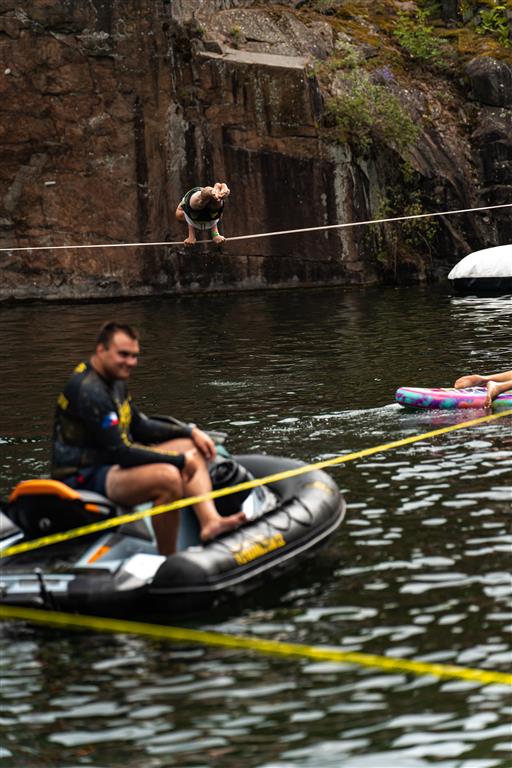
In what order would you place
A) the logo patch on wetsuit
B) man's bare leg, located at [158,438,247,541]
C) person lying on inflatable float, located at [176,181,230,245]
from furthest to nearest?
1. person lying on inflatable float, located at [176,181,230,245]
2. man's bare leg, located at [158,438,247,541]
3. the logo patch on wetsuit

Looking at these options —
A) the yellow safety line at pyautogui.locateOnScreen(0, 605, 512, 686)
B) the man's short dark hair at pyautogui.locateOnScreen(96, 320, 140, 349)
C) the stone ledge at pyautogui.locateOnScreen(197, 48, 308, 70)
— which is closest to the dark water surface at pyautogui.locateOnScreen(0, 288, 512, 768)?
the yellow safety line at pyautogui.locateOnScreen(0, 605, 512, 686)

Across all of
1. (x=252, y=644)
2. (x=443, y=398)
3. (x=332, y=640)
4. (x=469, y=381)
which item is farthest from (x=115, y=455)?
(x=469, y=381)

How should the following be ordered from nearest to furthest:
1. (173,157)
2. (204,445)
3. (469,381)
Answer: (204,445) < (469,381) < (173,157)

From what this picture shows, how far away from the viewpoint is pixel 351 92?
121ft

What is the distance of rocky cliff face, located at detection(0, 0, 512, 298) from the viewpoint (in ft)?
114

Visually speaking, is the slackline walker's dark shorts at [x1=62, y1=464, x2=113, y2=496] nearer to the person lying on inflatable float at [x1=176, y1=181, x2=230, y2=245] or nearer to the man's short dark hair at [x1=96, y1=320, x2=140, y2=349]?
the man's short dark hair at [x1=96, y1=320, x2=140, y2=349]

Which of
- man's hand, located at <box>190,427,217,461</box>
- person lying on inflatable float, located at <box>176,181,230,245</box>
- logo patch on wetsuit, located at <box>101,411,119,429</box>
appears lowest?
man's hand, located at <box>190,427,217,461</box>

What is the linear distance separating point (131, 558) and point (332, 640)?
5.79ft

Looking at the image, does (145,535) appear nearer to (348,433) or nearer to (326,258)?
(348,433)

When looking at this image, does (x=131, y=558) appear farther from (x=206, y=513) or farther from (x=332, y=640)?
(x=332, y=640)

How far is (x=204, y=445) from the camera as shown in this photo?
1018cm

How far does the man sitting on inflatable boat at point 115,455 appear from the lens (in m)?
9.77

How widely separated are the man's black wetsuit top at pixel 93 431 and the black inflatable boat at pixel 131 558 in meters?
0.35

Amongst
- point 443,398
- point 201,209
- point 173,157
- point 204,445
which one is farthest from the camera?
point 173,157
